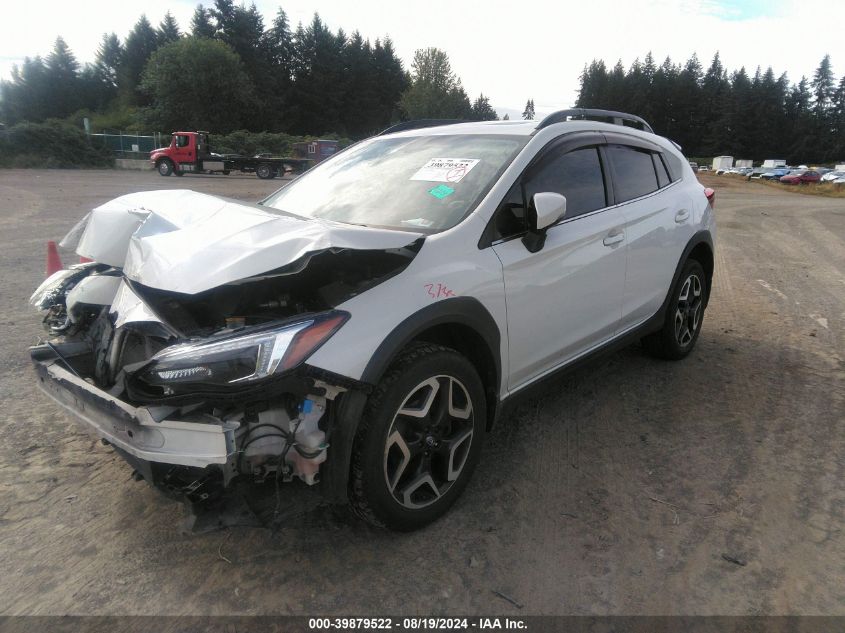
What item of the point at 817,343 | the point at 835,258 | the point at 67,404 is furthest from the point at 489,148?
the point at 835,258

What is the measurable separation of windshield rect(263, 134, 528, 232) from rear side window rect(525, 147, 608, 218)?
20cm

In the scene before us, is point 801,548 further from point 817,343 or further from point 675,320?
point 817,343

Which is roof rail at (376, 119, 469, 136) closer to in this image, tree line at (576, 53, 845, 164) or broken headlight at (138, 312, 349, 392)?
broken headlight at (138, 312, 349, 392)

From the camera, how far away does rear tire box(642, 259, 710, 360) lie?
14.9ft

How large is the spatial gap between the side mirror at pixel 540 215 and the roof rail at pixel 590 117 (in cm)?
75

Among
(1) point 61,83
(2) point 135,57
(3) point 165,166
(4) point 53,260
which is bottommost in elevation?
(3) point 165,166

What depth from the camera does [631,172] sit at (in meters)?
4.07

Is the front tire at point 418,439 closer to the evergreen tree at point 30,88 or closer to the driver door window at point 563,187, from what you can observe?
the driver door window at point 563,187

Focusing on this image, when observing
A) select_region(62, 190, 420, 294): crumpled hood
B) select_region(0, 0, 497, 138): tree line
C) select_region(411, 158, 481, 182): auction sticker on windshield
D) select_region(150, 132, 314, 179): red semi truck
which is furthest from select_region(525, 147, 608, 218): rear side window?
select_region(0, 0, 497, 138): tree line

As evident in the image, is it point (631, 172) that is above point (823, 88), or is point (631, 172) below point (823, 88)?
below

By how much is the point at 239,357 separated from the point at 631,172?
313cm

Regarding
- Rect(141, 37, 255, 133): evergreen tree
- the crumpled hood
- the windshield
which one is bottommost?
the crumpled hood

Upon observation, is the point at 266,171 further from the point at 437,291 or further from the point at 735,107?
the point at 735,107

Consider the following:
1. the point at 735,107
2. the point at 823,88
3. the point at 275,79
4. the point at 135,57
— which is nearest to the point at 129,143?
the point at 275,79
